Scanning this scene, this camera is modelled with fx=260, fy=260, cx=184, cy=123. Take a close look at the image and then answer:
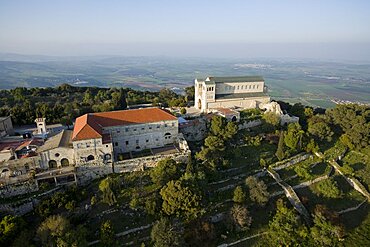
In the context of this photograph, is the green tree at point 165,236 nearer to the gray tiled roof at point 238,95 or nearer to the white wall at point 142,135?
the white wall at point 142,135

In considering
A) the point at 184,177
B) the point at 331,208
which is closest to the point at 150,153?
the point at 184,177

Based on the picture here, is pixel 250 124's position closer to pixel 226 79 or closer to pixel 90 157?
pixel 226 79

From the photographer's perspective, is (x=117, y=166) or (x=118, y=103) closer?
(x=117, y=166)

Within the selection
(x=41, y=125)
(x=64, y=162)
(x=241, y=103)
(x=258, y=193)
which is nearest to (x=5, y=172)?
(x=64, y=162)

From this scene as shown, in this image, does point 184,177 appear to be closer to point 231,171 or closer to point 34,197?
point 231,171

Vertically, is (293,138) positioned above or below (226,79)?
below

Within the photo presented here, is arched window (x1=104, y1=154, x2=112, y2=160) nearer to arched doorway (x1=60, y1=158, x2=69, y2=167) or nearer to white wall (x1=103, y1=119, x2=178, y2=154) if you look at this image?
white wall (x1=103, y1=119, x2=178, y2=154)

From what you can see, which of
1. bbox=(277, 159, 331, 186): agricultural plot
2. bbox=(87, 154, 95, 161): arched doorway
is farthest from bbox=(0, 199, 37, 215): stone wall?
bbox=(277, 159, 331, 186): agricultural plot
